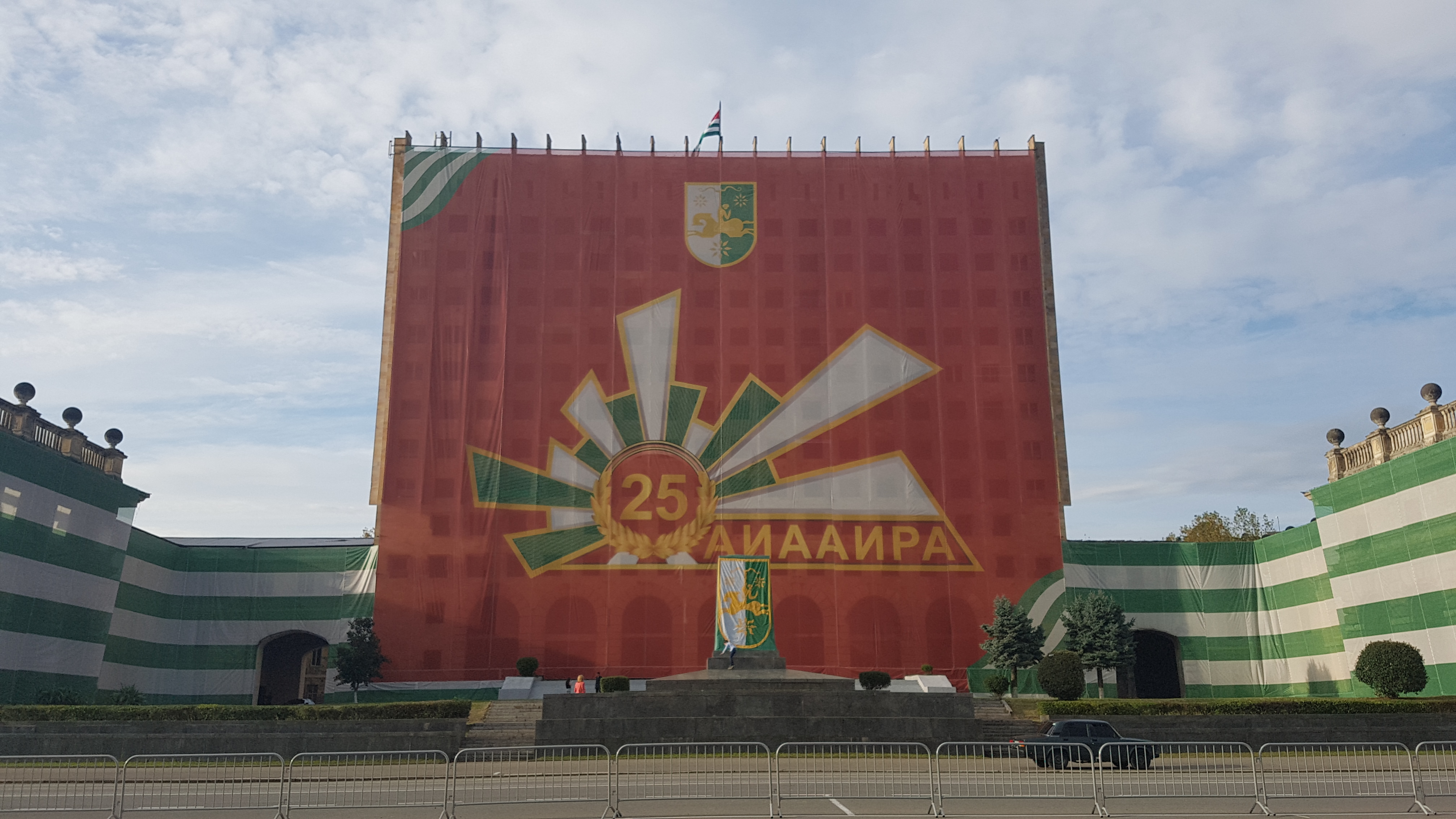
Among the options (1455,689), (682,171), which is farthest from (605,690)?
(1455,689)

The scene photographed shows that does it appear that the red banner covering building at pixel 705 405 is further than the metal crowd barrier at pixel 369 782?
Yes

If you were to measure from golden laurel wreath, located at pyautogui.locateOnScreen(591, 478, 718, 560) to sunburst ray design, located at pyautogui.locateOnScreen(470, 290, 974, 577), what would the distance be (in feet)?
1.15

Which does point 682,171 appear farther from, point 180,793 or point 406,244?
point 180,793

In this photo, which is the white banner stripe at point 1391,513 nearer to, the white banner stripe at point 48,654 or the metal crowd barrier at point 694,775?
the metal crowd barrier at point 694,775

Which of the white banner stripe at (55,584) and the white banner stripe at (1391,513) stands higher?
the white banner stripe at (1391,513)

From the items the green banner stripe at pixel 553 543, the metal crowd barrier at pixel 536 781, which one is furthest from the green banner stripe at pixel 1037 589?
the metal crowd barrier at pixel 536 781

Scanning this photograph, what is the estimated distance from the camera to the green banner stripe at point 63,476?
28906 millimetres

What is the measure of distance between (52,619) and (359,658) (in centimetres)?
895

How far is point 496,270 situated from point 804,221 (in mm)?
12050

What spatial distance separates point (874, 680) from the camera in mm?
30875

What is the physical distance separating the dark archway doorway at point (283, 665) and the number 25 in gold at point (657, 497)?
39.4ft

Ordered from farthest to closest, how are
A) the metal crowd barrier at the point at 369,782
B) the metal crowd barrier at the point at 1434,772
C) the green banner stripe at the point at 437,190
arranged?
the green banner stripe at the point at 437,190, the metal crowd barrier at the point at 369,782, the metal crowd barrier at the point at 1434,772

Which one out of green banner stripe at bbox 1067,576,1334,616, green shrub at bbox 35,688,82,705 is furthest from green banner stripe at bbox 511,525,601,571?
green banner stripe at bbox 1067,576,1334,616

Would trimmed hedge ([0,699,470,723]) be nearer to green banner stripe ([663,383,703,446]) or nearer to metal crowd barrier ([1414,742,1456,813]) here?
green banner stripe ([663,383,703,446])
